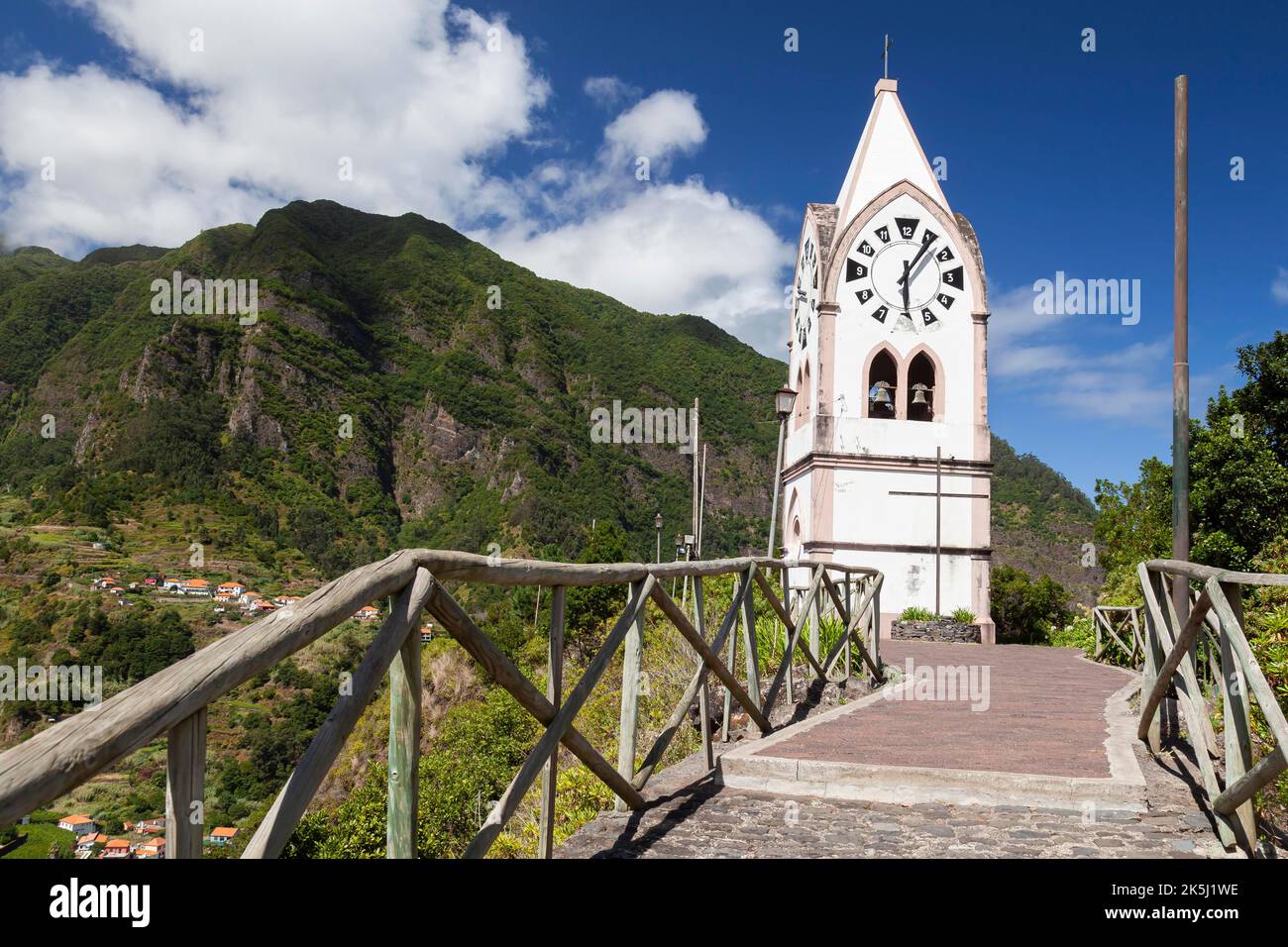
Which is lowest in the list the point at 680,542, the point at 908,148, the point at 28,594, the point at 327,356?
the point at 28,594

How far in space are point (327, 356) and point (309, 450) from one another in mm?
20688

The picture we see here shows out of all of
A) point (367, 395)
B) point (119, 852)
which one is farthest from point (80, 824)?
point (367, 395)

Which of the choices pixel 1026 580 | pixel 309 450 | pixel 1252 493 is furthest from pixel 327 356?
pixel 1252 493

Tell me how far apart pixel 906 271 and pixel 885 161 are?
2.92 m

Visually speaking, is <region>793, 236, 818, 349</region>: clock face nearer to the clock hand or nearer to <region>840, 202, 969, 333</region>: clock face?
<region>840, 202, 969, 333</region>: clock face

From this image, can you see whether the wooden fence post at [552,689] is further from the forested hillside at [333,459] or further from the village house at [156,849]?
the forested hillside at [333,459]

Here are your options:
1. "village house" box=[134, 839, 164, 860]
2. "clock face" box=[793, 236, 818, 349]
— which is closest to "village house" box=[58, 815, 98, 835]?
"clock face" box=[793, 236, 818, 349]

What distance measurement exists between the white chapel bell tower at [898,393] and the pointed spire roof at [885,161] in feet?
0.11

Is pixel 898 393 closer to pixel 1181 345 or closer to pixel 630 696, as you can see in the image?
pixel 1181 345

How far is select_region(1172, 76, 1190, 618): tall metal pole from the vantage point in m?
6.75

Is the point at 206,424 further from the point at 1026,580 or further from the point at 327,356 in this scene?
the point at 1026,580

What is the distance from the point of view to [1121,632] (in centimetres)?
1552
